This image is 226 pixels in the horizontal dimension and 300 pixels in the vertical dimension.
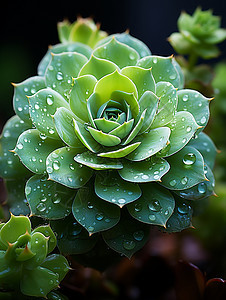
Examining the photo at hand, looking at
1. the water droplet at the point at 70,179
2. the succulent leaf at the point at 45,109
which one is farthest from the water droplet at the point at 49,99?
the water droplet at the point at 70,179

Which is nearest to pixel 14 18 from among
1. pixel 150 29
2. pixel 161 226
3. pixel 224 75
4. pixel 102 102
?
pixel 150 29

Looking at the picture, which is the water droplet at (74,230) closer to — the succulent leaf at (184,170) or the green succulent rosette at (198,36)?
the succulent leaf at (184,170)

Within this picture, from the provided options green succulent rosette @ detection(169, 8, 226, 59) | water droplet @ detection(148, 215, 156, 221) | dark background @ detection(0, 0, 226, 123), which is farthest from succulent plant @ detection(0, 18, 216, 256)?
dark background @ detection(0, 0, 226, 123)

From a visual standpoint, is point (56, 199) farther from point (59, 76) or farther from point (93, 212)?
point (59, 76)

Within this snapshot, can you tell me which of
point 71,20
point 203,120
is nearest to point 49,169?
point 203,120

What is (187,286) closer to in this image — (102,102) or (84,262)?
(84,262)

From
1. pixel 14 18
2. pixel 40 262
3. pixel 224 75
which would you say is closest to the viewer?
pixel 40 262
